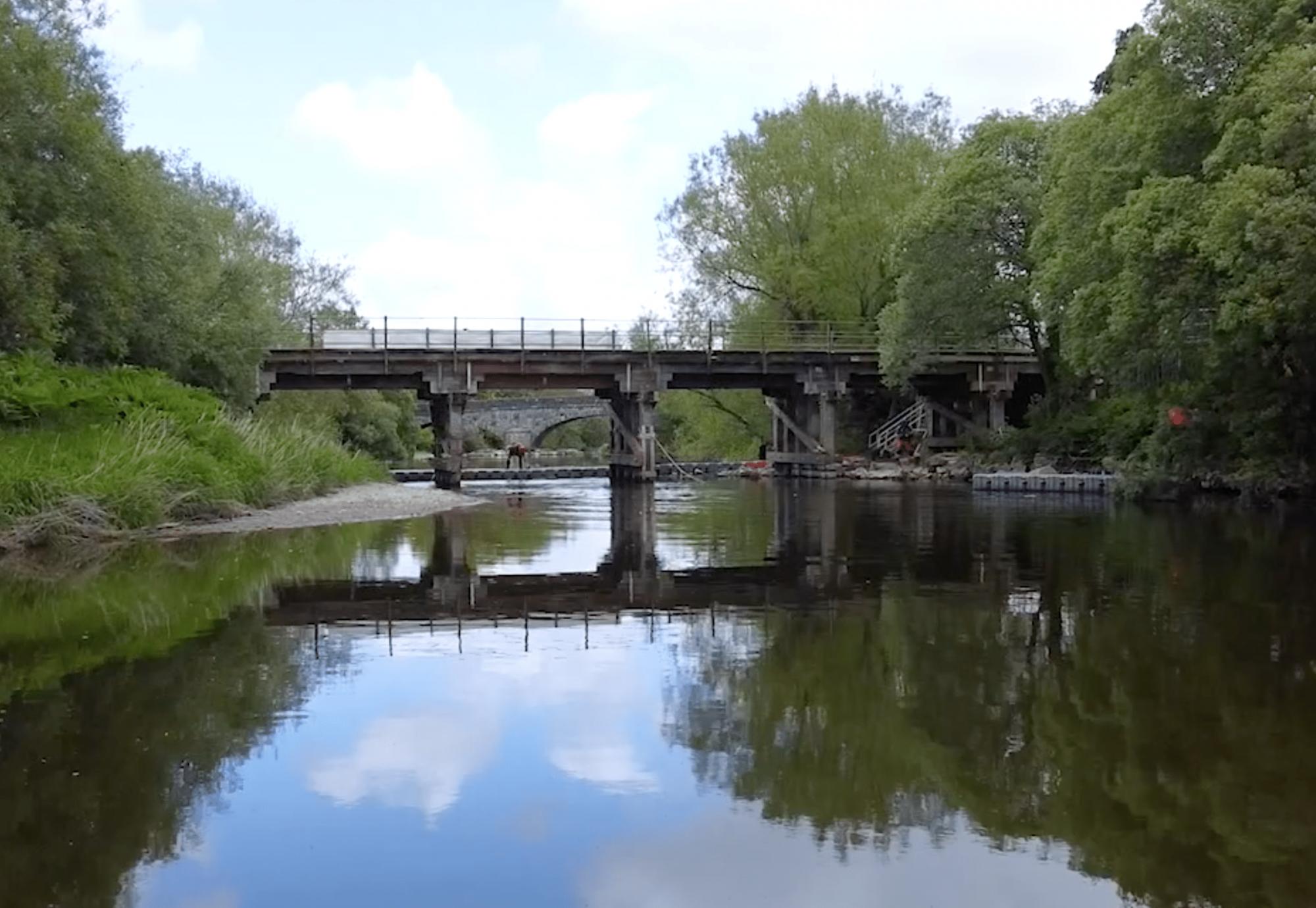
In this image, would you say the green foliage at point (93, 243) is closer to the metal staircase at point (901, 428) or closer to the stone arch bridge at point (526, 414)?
the metal staircase at point (901, 428)

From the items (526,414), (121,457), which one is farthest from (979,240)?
(526,414)

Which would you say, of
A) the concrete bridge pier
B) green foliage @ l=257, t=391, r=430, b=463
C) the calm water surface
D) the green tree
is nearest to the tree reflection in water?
the calm water surface

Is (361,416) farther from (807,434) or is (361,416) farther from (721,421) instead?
(807,434)

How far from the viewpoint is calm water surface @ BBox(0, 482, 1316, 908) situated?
530cm

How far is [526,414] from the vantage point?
7831 cm

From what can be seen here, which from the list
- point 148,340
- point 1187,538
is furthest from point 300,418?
point 1187,538

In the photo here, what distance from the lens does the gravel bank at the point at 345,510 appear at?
810 inches

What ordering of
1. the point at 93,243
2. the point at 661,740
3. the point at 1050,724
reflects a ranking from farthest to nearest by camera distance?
the point at 93,243 → the point at 1050,724 → the point at 661,740

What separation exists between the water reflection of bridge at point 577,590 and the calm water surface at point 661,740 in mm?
97

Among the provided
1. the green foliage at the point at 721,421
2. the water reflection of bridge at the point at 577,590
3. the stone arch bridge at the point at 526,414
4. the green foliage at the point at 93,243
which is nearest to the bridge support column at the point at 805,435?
the green foliage at the point at 721,421

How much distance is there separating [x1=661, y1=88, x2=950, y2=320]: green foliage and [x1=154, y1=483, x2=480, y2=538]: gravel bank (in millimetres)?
18688

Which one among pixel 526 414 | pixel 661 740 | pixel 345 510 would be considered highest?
pixel 526 414

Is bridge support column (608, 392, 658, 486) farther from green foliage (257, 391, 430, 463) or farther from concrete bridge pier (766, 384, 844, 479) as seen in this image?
green foliage (257, 391, 430, 463)

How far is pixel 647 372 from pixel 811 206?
10655 mm
